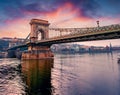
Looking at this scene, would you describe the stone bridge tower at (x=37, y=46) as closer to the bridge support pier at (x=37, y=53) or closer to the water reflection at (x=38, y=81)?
the bridge support pier at (x=37, y=53)

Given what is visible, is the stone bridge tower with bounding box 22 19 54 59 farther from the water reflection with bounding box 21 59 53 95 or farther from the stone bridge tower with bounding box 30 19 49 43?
the water reflection with bounding box 21 59 53 95

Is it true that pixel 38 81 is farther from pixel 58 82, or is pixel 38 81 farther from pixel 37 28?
pixel 37 28

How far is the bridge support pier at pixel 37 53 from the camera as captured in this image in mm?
73312

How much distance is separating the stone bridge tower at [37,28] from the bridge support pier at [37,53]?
5654mm

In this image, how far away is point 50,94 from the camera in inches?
606

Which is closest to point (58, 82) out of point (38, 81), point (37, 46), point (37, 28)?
point (38, 81)

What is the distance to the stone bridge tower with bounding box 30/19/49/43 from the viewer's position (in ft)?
279

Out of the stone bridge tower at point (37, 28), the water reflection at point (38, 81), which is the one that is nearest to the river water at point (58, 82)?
the water reflection at point (38, 81)

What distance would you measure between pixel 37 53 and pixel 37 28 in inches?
733

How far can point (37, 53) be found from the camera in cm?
7556

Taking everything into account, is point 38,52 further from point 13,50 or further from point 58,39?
point 13,50

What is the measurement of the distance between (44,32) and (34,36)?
26.5ft

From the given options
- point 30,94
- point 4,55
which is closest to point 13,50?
point 4,55

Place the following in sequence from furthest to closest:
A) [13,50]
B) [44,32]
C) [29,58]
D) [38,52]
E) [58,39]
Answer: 1. [13,50]
2. [44,32]
3. [38,52]
4. [29,58]
5. [58,39]
